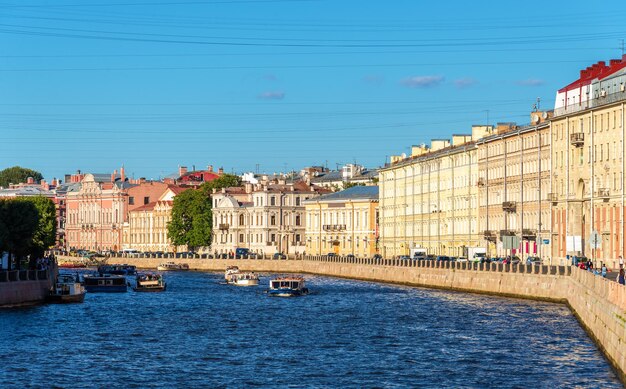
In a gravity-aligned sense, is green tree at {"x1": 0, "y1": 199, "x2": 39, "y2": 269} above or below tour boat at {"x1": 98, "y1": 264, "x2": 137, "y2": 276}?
above

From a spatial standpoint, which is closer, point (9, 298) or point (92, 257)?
point (9, 298)

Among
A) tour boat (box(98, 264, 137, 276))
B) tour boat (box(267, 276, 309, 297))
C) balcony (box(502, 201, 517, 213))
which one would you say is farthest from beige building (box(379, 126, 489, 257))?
tour boat (box(267, 276, 309, 297))

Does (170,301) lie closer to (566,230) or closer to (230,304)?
(230,304)

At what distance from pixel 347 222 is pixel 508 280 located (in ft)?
239

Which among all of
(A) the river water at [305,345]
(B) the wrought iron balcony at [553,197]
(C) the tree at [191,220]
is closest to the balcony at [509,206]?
(B) the wrought iron balcony at [553,197]

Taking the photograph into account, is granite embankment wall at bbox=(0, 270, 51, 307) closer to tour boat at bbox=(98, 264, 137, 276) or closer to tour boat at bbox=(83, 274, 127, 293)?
tour boat at bbox=(83, 274, 127, 293)

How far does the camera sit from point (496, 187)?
106 meters

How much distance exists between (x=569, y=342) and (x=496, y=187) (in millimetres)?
57019

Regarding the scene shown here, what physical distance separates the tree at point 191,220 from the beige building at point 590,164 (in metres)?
78.2

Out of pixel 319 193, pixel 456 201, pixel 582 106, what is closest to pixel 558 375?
pixel 582 106

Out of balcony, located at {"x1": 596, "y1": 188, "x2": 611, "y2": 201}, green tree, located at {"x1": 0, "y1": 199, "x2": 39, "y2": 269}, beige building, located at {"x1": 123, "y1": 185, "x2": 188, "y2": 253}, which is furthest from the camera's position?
beige building, located at {"x1": 123, "y1": 185, "x2": 188, "y2": 253}

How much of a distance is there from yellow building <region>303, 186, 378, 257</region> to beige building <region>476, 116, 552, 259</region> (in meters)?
34.0

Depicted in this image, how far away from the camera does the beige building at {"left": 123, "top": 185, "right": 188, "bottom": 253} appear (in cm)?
18038

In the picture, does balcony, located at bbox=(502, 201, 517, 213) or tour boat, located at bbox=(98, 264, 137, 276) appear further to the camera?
tour boat, located at bbox=(98, 264, 137, 276)
